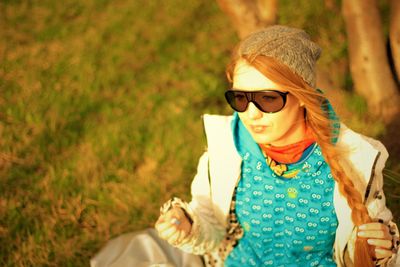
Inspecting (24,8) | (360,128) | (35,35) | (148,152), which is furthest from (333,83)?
(24,8)

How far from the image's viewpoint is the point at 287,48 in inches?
80.7

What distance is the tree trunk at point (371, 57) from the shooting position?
3627mm

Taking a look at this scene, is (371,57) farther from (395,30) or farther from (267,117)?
(267,117)

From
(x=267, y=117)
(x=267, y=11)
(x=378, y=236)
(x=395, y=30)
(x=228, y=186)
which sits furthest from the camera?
(x=267, y=11)

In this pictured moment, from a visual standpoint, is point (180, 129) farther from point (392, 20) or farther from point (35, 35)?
point (35, 35)

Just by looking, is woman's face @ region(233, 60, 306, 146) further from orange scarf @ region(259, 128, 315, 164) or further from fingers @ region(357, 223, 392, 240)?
fingers @ region(357, 223, 392, 240)

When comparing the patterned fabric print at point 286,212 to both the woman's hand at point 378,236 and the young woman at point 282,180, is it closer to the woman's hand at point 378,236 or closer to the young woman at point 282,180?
the young woman at point 282,180

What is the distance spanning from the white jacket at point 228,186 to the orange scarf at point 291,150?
0.16m

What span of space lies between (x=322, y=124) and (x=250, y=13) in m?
1.73

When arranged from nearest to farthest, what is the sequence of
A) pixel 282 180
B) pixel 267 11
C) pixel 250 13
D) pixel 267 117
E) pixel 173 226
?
pixel 267 117
pixel 173 226
pixel 282 180
pixel 250 13
pixel 267 11

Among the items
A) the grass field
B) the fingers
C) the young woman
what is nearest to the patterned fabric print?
the young woman

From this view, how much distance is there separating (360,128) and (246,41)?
6.64 ft

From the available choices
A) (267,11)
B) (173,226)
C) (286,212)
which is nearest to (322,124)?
(286,212)

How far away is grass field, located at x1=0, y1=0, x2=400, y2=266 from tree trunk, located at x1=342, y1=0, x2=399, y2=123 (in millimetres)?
163
